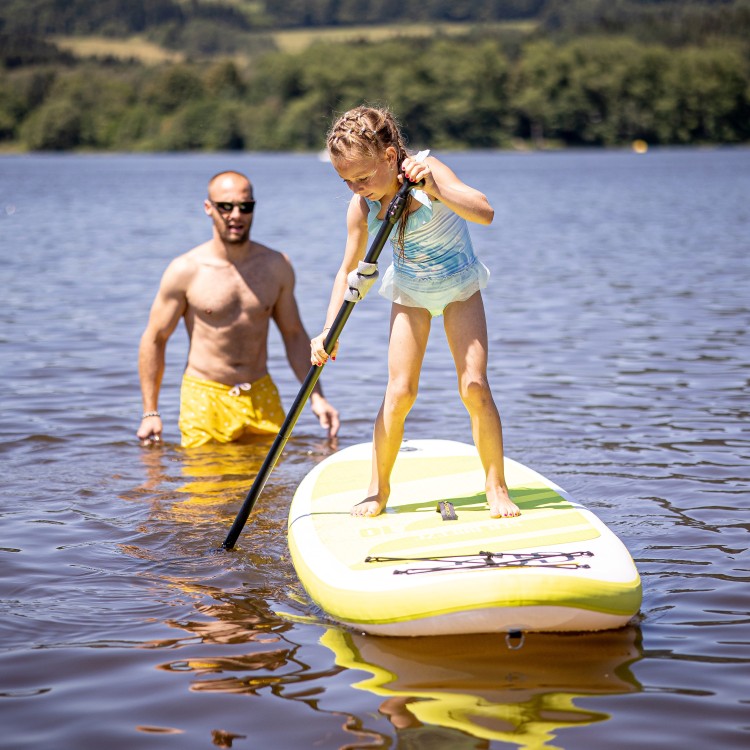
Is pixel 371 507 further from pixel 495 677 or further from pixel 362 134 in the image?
pixel 362 134

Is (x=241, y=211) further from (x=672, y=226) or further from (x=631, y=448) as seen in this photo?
(x=672, y=226)

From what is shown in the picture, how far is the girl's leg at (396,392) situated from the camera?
16.9ft

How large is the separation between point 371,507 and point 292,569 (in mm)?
526

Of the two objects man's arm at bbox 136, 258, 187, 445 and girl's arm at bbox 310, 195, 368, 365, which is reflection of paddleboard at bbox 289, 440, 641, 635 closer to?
girl's arm at bbox 310, 195, 368, 365

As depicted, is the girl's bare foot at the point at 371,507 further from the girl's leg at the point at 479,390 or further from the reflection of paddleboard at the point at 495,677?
the reflection of paddleboard at the point at 495,677

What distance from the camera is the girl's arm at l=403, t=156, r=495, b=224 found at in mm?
4645

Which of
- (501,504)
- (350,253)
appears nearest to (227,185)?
(350,253)

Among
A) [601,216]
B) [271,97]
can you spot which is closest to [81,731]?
[601,216]

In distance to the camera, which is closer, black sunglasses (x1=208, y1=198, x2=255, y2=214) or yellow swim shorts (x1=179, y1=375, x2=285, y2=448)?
black sunglasses (x1=208, y1=198, x2=255, y2=214)

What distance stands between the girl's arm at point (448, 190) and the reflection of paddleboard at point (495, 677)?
1698mm

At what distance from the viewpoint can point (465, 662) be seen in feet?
14.3

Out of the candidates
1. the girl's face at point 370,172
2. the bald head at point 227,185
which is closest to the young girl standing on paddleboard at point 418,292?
the girl's face at point 370,172

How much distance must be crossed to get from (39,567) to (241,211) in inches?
106

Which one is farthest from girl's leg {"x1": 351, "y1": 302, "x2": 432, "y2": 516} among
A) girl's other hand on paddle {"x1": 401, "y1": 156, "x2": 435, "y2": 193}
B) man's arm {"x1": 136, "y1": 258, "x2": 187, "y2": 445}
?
man's arm {"x1": 136, "y1": 258, "x2": 187, "y2": 445}
